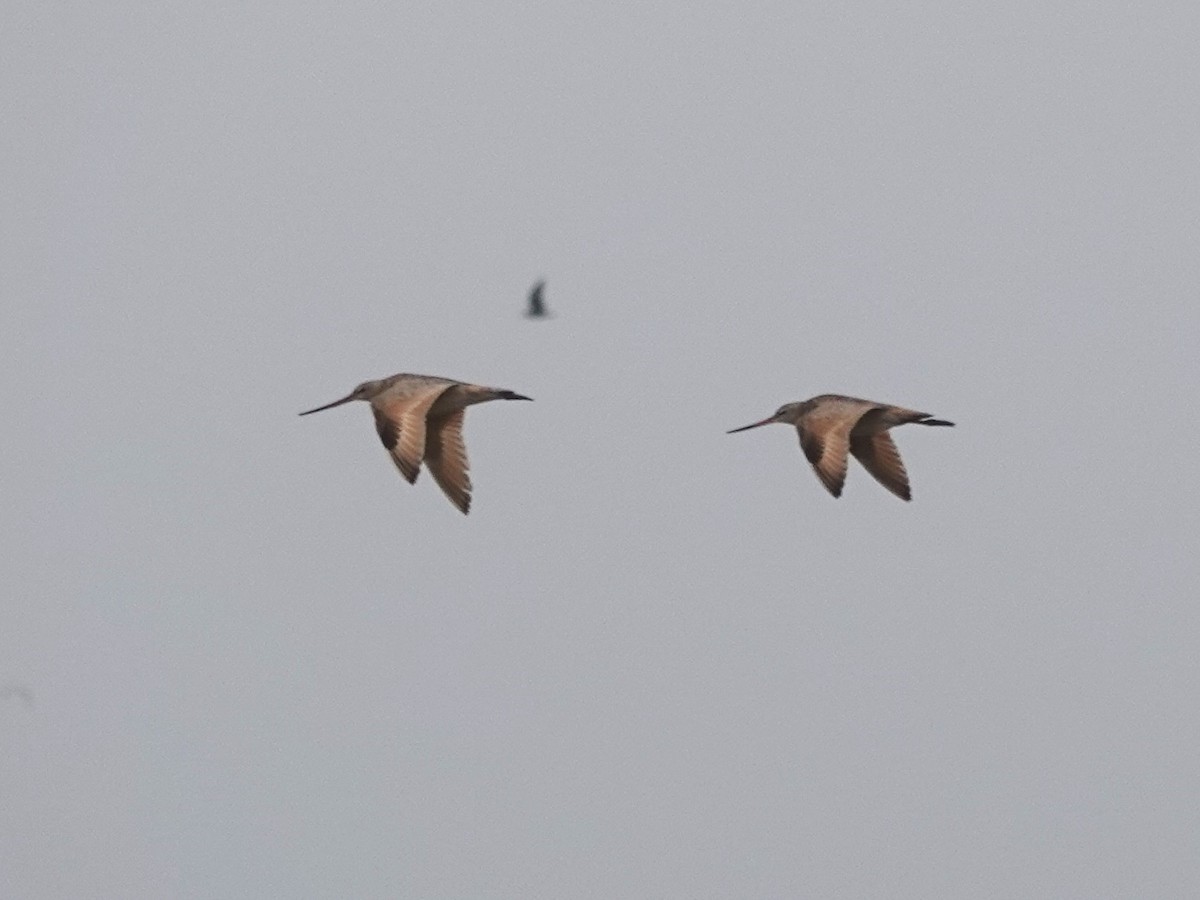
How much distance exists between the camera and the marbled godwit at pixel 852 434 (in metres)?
43.1

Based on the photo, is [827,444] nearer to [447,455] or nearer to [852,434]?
[852,434]

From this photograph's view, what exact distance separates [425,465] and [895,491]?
247 inches

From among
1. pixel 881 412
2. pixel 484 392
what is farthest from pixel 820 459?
pixel 484 392

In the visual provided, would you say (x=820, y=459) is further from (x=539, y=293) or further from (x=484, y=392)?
(x=539, y=293)

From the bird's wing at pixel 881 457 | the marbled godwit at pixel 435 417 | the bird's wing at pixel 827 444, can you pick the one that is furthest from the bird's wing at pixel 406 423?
the bird's wing at pixel 881 457

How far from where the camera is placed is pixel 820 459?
43.0 meters

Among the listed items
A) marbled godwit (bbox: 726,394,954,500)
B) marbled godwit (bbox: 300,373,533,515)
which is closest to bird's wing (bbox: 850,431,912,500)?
marbled godwit (bbox: 726,394,954,500)

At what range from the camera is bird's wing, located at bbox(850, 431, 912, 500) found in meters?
44.6

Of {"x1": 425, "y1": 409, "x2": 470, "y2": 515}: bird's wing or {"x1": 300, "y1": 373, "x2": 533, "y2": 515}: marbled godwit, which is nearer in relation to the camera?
{"x1": 300, "y1": 373, "x2": 533, "y2": 515}: marbled godwit

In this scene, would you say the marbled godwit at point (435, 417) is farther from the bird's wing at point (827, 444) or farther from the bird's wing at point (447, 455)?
the bird's wing at point (827, 444)

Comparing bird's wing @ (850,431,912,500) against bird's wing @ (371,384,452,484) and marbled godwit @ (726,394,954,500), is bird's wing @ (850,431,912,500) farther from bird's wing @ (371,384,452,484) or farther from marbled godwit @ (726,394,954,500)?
bird's wing @ (371,384,452,484)

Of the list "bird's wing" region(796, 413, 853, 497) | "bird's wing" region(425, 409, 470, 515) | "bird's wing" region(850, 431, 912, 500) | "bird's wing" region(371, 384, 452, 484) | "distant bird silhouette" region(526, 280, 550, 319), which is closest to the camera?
"bird's wing" region(371, 384, 452, 484)

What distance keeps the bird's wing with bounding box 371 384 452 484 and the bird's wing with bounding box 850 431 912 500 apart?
5858 mm

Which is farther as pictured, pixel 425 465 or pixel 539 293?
pixel 539 293
